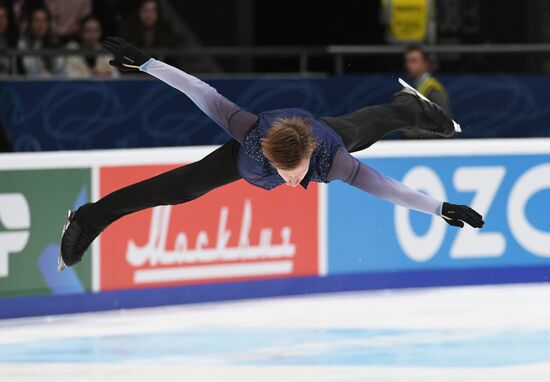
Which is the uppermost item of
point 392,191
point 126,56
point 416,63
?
point 126,56

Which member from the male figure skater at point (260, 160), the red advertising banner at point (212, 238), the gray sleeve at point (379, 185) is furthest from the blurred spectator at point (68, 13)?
the gray sleeve at point (379, 185)

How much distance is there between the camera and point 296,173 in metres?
7.04

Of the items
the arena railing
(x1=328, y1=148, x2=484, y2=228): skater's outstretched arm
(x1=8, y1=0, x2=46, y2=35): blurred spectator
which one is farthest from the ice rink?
(x1=8, y1=0, x2=46, y2=35): blurred spectator

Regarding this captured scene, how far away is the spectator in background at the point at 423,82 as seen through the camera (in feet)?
38.6

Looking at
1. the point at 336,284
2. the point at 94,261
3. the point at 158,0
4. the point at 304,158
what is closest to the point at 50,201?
the point at 94,261

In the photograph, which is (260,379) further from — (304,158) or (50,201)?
(50,201)

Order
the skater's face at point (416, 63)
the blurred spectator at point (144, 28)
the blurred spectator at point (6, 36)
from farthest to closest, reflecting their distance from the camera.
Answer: the blurred spectator at point (144, 28), the blurred spectator at point (6, 36), the skater's face at point (416, 63)

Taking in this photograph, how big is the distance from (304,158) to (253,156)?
389 millimetres

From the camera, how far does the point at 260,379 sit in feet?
25.5

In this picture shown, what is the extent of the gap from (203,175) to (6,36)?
5.77 metres

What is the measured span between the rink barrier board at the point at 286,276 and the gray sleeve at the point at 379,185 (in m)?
3.01

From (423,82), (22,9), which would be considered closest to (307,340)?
(423,82)

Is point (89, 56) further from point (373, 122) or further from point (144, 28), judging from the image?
point (373, 122)

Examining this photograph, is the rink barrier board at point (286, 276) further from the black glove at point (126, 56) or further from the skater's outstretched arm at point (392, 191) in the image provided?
the skater's outstretched arm at point (392, 191)
